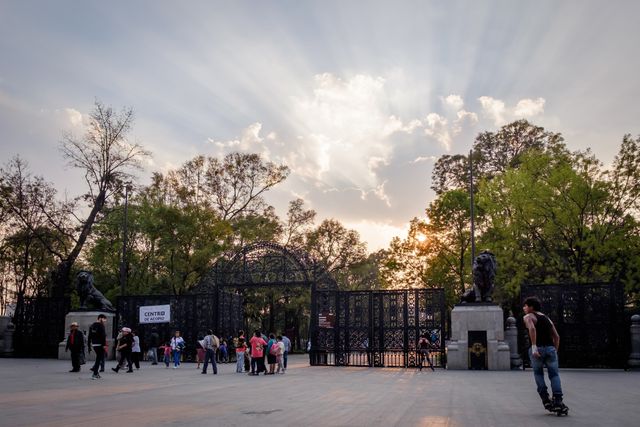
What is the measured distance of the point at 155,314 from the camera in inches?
1150

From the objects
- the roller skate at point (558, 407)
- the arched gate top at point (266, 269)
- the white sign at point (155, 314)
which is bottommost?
the roller skate at point (558, 407)

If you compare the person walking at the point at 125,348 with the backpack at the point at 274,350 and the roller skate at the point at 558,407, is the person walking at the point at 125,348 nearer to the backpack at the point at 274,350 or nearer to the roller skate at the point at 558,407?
the backpack at the point at 274,350

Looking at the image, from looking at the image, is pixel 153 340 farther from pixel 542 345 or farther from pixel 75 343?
pixel 542 345

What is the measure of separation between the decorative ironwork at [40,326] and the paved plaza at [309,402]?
46.0ft

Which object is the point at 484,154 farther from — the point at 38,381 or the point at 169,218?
the point at 38,381

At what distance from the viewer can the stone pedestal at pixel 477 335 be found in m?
23.3

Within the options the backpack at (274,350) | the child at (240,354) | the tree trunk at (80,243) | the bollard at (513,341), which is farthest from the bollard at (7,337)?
the bollard at (513,341)

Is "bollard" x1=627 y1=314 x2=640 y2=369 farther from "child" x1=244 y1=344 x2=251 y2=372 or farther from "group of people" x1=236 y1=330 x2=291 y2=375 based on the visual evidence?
"child" x1=244 y1=344 x2=251 y2=372

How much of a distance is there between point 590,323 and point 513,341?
287cm

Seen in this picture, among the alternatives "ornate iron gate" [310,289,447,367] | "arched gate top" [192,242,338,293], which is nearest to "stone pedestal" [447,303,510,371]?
"ornate iron gate" [310,289,447,367]

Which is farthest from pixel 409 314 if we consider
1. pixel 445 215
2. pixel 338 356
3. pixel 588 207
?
pixel 445 215

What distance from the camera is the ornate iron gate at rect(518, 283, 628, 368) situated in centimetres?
2327

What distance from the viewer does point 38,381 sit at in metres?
16.8

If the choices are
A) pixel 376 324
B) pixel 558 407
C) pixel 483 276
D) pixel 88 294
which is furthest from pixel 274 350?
pixel 558 407
